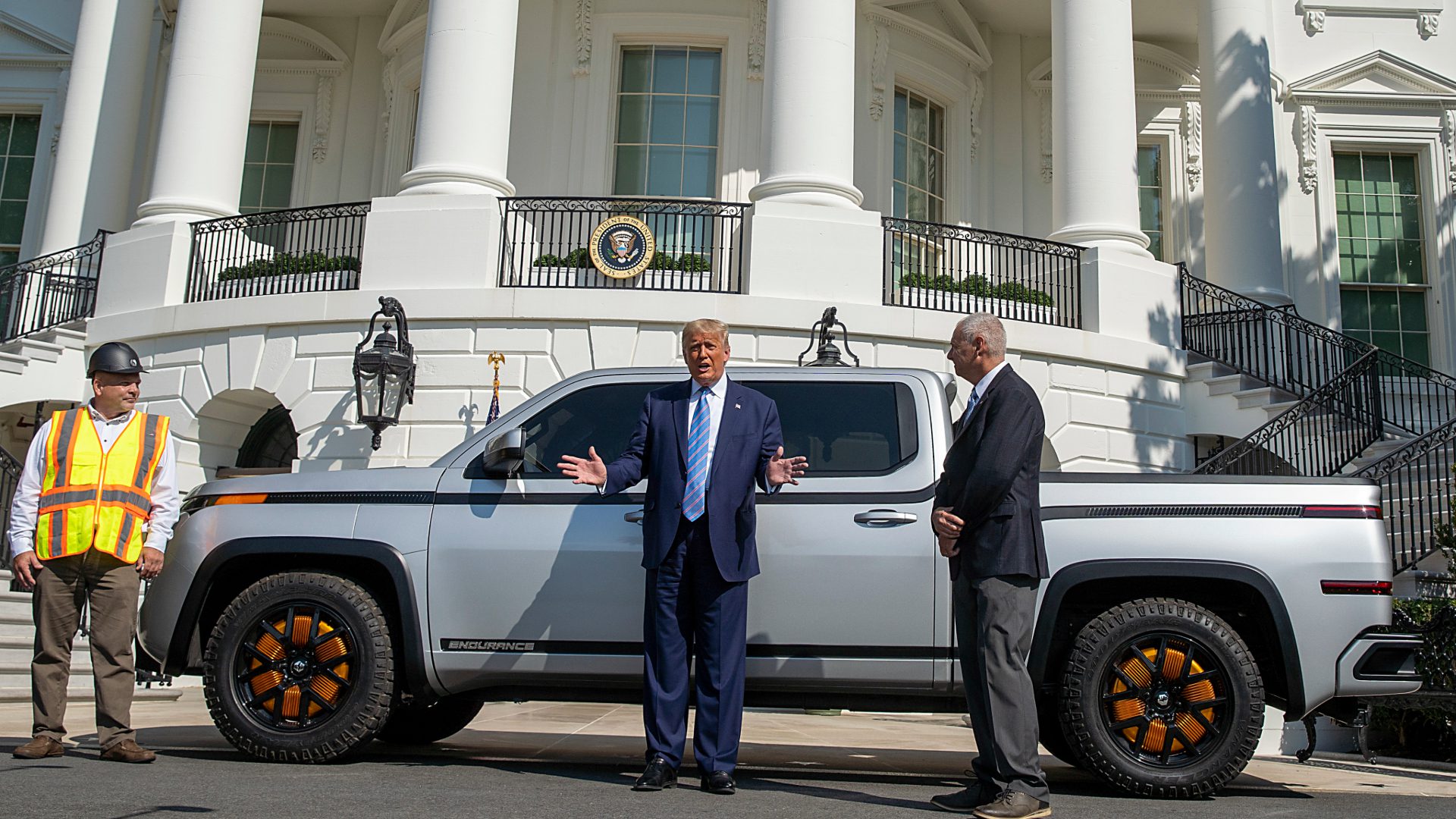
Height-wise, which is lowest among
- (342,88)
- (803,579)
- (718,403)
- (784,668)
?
(784,668)

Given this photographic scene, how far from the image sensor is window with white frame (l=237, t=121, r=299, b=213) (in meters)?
21.6

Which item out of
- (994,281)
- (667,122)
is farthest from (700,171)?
(994,281)

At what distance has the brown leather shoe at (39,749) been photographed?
587cm

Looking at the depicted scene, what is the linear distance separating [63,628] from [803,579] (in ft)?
11.6

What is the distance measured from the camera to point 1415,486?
14219 millimetres

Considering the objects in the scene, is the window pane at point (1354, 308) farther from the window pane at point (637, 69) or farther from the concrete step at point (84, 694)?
the concrete step at point (84, 694)

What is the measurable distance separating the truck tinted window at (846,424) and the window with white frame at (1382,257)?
17.6 meters

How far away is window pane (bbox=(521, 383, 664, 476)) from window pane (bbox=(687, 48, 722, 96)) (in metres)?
13.0

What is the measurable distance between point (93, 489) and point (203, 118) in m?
11.7

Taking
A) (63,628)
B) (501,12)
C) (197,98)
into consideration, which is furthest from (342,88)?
(63,628)

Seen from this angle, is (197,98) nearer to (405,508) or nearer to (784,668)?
(405,508)

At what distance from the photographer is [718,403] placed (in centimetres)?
572

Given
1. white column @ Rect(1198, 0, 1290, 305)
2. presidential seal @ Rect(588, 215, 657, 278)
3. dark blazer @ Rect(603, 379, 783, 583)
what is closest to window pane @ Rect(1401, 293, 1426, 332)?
white column @ Rect(1198, 0, 1290, 305)

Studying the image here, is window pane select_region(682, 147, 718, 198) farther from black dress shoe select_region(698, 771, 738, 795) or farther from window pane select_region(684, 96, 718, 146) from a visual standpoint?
black dress shoe select_region(698, 771, 738, 795)
